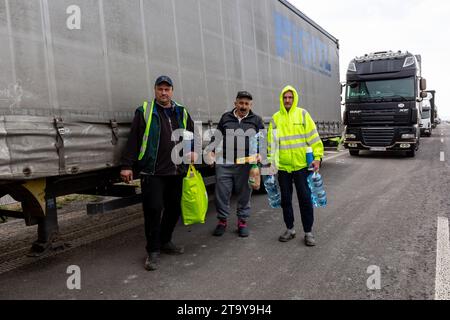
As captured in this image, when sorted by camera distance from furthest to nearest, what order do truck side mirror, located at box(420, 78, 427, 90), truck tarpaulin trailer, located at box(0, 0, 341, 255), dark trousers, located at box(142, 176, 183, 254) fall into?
truck side mirror, located at box(420, 78, 427, 90)
dark trousers, located at box(142, 176, 183, 254)
truck tarpaulin trailer, located at box(0, 0, 341, 255)

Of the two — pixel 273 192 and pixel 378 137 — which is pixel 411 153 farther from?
pixel 273 192

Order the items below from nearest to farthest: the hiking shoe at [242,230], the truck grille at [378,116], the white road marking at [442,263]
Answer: the white road marking at [442,263] < the hiking shoe at [242,230] < the truck grille at [378,116]

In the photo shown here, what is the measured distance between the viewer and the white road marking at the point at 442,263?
3.00 metres

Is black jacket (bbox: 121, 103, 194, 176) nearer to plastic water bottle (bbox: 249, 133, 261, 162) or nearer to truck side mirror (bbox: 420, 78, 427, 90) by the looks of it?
plastic water bottle (bbox: 249, 133, 261, 162)

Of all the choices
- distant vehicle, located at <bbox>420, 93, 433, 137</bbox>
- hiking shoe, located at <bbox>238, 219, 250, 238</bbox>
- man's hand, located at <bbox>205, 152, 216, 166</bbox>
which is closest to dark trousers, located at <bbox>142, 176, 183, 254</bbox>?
man's hand, located at <bbox>205, 152, 216, 166</bbox>

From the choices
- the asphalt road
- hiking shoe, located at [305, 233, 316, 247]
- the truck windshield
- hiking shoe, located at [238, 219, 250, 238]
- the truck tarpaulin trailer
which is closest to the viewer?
the truck tarpaulin trailer

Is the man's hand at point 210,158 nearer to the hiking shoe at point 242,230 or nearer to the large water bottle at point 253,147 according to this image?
the large water bottle at point 253,147

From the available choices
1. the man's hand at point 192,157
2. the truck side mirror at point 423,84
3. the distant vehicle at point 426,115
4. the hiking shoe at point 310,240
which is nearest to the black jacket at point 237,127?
the man's hand at point 192,157

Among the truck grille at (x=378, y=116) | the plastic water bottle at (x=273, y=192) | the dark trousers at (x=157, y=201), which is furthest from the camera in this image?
the truck grille at (x=378, y=116)

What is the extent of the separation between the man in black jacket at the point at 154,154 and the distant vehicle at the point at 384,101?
10741 mm

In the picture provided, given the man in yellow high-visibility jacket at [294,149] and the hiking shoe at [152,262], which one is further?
the man in yellow high-visibility jacket at [294,149]

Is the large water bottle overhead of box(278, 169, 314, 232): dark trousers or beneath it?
overhead

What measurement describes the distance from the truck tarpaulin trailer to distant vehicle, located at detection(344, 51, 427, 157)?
8552 mm

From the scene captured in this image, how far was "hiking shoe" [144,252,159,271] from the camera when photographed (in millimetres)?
3625
